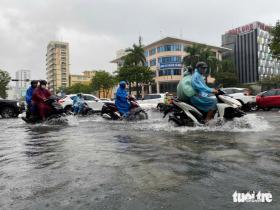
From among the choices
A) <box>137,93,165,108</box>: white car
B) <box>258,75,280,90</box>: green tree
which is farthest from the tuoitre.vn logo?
<box>258,75,280,90</box>: green tree

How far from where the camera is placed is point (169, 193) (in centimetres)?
312

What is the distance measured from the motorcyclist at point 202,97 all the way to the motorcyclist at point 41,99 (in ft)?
19.9

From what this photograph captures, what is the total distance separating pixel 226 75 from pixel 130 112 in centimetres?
6436

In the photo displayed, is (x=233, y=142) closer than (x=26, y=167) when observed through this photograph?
No

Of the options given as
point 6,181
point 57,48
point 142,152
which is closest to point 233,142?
point 142,152

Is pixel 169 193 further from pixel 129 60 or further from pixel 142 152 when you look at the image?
pixel 129 60

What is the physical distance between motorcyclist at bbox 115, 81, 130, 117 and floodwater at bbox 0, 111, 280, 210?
6.62m

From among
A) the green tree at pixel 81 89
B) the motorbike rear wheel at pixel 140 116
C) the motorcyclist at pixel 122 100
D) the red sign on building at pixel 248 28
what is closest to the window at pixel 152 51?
the green tree at pixel 81 89

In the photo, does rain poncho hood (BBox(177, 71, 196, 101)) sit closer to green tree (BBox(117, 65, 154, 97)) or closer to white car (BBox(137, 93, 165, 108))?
white car (BBox(137, 93, 165, 108))

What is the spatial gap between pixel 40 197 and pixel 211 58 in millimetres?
62126

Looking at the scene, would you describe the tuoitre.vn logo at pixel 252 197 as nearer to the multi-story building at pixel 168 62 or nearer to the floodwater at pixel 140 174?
the floodwater at pixel 140 174

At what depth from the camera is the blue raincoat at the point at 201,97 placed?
8.75 metres

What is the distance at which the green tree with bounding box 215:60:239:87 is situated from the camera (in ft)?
240

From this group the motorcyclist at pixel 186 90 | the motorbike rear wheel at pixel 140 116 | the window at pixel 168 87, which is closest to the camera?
the motorcyclist at pixel 186 90
